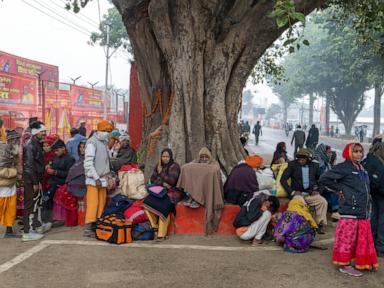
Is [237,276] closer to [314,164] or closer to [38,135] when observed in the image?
[314,164]

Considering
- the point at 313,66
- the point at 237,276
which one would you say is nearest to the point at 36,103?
the point at 237,276

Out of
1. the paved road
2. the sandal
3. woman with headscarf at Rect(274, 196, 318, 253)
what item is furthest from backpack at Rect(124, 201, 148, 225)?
the paved road

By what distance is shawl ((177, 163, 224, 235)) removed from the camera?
21.3 ft

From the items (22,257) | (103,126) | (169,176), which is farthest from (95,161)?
(22,257)

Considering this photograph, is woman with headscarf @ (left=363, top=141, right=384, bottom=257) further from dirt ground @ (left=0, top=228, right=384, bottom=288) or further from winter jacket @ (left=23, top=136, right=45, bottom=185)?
winter jacket @ (left=23, top=136, right=45, bottom=185)

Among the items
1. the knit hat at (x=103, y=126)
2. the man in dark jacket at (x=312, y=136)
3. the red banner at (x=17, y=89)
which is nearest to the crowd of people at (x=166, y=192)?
the knit hat at (x=103, y=126)

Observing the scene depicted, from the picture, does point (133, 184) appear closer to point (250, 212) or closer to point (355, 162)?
point (250, 212)

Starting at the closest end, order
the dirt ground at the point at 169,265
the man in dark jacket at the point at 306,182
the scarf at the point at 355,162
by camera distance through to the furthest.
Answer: the dirt ground at the point at 169,265 → the scarf at the point at 355,162 → the man in dark jacket at the point at 306,182

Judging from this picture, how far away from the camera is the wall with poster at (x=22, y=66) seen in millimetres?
14711

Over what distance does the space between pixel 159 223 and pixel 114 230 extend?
0.65 m

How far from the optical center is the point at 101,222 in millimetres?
6281

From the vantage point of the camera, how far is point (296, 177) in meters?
6.73

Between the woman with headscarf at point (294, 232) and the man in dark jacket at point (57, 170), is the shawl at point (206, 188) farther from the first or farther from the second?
the man in dark jacket at point (57, 170)

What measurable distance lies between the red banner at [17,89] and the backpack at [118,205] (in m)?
8.63
